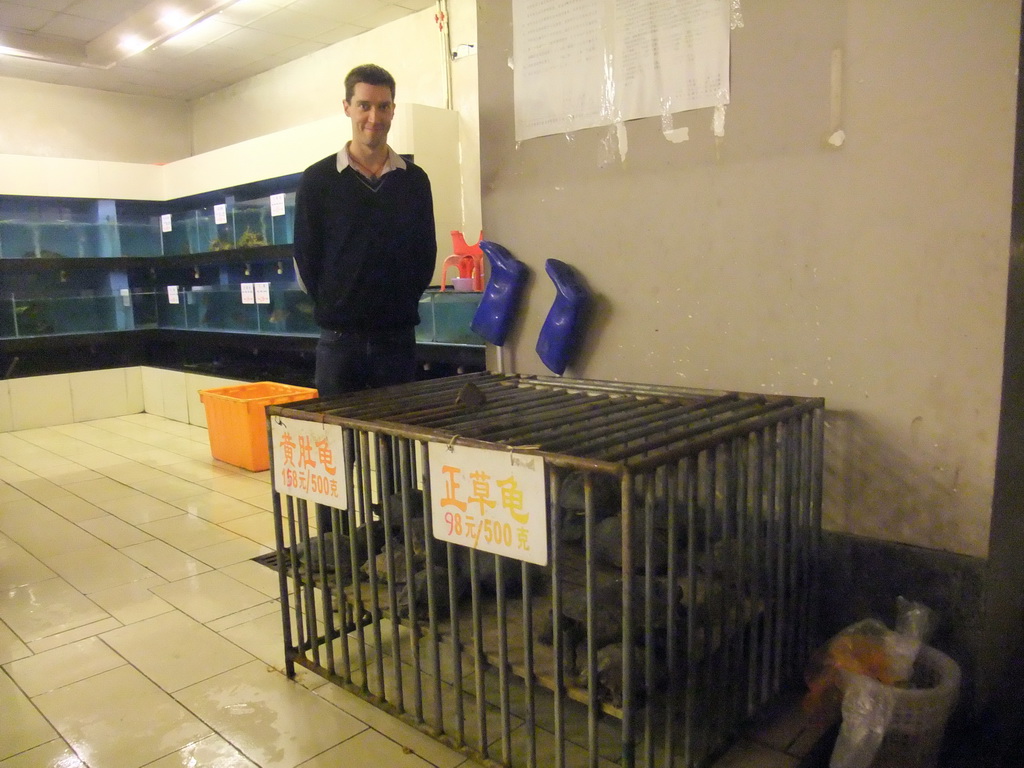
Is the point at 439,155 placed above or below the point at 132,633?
above

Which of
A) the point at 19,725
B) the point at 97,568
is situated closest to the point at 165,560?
the point at 97,568

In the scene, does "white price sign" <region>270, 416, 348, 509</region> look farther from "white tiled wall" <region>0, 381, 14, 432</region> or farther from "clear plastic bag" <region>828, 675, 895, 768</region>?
"white tiled wall" <region>0, 381, 14, 432</region>

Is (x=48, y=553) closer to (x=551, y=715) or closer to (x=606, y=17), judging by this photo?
(x=551, y=715)

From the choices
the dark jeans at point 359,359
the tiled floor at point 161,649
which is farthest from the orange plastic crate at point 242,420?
the dark jeans at point 359,359

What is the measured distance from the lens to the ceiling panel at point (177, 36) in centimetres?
462

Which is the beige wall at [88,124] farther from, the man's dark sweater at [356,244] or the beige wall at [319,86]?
the man's dark sweater at [356,244]

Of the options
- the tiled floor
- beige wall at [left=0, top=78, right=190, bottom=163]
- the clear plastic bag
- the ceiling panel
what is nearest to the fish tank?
beige wall at [left=0, top=78, right=190, bottom=163]

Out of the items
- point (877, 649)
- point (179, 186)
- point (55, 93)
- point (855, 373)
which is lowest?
point (877, 649)

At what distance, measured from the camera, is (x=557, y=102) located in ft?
7.68

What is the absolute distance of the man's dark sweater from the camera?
2551mm

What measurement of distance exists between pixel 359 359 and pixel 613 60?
126 cm

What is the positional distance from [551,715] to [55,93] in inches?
264

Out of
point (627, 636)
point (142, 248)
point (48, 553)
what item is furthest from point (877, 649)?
point (142, 248)

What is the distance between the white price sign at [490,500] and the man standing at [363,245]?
112cm
